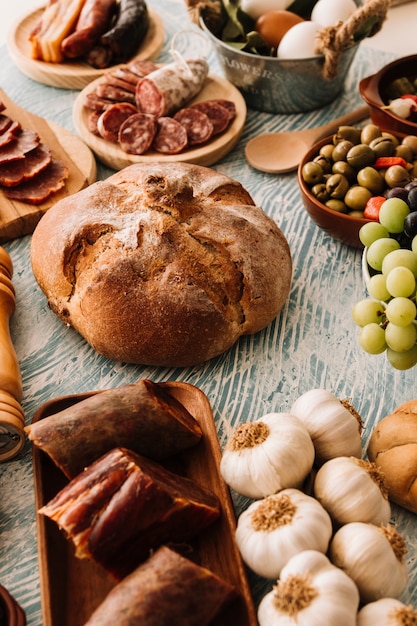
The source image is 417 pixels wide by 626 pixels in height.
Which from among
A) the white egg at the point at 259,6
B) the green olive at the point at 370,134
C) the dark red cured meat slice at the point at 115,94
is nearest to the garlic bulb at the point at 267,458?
the green olive at the point at 370,134

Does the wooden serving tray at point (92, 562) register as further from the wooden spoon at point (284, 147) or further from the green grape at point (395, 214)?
the wooden spoon at point (284, 147)

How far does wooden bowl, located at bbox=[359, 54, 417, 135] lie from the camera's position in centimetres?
160

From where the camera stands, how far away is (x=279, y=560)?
875 mm

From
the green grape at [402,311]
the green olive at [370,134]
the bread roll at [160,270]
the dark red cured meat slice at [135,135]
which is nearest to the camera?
the green grape at [402,311]

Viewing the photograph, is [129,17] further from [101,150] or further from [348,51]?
[348,51]

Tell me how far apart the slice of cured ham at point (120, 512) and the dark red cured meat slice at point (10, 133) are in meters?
1.02

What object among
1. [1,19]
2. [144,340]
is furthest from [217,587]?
[1,19]

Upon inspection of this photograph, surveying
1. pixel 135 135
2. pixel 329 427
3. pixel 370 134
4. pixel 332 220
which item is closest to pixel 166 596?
pixel 329 427

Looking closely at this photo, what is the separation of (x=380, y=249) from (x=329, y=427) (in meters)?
0.33

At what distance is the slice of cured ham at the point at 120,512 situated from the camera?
0.90 meters

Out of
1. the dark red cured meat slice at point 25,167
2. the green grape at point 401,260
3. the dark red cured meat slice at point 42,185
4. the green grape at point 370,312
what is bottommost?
the green grape at point 370,312

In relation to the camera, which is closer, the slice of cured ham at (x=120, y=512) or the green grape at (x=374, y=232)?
the slice of cured ham at (x=120, y=512)

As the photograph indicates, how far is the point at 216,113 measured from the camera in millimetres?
1821

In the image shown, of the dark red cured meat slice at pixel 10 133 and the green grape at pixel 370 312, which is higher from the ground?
the dark red cured meat slice at pixel 10 133
